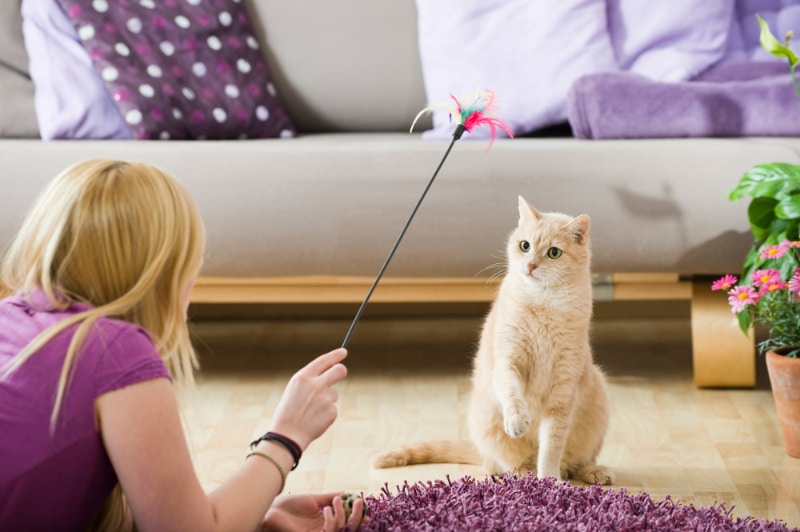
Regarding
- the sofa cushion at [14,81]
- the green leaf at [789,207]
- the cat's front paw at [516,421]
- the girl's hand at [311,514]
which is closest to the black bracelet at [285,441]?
the girl's hand at [311,514]

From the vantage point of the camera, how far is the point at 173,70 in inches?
95.9

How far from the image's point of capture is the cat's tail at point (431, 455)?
176 cm

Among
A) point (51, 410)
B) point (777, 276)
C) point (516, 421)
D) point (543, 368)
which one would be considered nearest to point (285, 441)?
point (51, 410)

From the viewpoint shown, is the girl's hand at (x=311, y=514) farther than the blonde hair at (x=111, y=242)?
Yes

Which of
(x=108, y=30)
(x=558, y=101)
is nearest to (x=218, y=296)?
(x=108, y=30)

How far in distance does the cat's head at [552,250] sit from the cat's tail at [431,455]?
0.34m

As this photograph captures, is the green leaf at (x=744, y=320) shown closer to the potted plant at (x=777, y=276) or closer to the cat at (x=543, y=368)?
the potted plant at (x=777, y=276)

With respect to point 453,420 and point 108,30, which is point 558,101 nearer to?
point 453,420

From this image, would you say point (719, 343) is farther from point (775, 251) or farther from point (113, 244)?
point (113, 244)

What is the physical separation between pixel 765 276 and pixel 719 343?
13.4 inches

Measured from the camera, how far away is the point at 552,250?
1618 millimetres

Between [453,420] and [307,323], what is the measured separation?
91 centimetres

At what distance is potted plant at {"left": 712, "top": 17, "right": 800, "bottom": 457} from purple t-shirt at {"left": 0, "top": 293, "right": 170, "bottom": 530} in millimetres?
1218

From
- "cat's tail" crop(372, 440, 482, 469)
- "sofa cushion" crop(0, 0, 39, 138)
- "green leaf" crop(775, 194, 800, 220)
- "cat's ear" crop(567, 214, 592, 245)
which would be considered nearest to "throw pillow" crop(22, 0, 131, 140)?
"sofa cushion" crop(0, 0, 39, 138)
